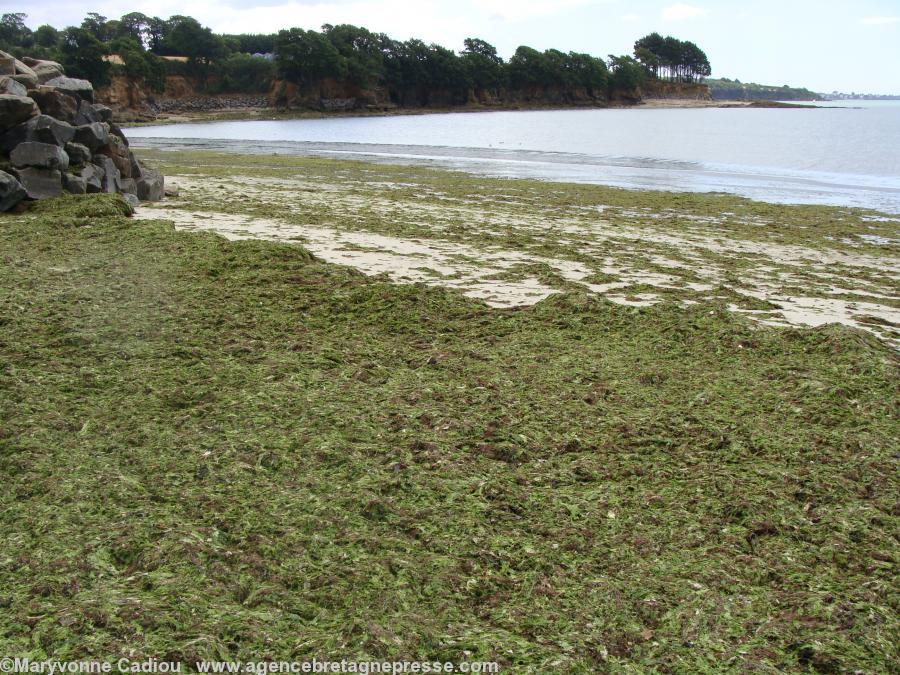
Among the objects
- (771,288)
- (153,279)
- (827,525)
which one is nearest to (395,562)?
(827,525)

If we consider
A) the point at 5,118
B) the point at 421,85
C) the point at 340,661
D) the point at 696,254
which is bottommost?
the point at 340,661

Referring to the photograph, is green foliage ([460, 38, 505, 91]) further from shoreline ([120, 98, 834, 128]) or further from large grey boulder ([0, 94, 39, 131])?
large grey boulder ([0, 94, 39, 131])

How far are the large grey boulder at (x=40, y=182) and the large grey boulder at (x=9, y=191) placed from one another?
21 cm

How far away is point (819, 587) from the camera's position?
2.76 metres

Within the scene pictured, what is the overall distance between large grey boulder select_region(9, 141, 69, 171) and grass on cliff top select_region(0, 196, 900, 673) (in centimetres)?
627

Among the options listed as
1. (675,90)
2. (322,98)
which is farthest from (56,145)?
(675,90)

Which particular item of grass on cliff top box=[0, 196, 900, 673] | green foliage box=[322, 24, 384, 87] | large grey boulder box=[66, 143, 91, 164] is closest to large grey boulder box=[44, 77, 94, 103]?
large grey boulder box=[66, 143, 91, 164]

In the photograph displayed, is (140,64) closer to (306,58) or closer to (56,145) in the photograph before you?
(306,58)

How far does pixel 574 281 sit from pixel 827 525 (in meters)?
4.64

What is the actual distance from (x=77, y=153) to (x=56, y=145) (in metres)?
0.42

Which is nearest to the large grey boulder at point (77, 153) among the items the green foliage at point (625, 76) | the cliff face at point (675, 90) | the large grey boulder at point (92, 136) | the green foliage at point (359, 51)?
the large grey boulder at point (92, 136)

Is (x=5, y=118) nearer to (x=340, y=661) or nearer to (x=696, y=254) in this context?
(x=696, y=254)

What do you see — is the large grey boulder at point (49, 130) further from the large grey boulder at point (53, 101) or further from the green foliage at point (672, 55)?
the green foliage at point (672, 55)

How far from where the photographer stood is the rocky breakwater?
1105cm
